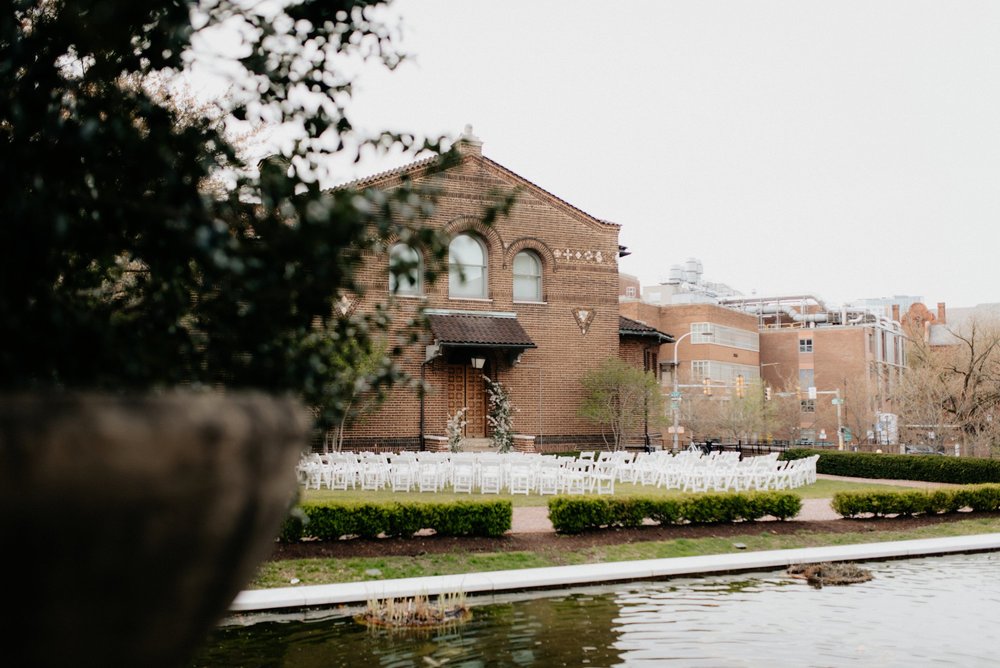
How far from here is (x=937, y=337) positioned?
109 metres

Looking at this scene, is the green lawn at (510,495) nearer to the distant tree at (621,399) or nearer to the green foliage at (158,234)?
the distant tree at (621,399)

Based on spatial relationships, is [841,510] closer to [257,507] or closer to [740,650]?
[740,650]

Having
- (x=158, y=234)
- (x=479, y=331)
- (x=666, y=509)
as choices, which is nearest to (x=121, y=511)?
(x=158, y=234)

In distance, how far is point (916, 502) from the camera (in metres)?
20.1

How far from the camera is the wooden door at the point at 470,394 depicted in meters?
34.6

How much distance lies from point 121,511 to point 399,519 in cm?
1381

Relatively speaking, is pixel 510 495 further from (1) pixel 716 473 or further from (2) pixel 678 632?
(2) pixel 678 632

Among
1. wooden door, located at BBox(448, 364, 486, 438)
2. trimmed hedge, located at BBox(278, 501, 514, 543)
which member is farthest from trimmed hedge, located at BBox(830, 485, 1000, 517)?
wooden door, located at BBox(448, 364, 486, 438)

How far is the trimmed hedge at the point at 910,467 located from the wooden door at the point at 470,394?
12.8 meters

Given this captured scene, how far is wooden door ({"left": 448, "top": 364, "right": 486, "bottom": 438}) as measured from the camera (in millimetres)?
34625

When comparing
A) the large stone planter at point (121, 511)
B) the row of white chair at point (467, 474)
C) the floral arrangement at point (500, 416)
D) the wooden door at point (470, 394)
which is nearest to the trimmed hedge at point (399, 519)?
the row of white chair at point (467, 474)

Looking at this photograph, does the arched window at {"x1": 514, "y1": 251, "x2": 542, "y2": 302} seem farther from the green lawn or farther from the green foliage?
the green foliage

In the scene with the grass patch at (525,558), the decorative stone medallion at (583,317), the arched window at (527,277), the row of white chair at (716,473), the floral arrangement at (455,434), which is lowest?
the grass patch at (525,558)

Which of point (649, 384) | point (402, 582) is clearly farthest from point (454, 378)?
point (402, 582)
